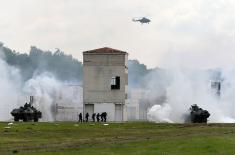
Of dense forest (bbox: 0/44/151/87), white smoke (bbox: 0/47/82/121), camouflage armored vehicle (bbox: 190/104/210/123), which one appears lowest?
camouflage armored vehicle (bbox: 190/104/210/123)

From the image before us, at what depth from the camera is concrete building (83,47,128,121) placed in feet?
336

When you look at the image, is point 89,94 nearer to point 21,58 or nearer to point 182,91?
point 182,91

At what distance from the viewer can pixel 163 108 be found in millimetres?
104250

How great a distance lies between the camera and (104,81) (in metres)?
103

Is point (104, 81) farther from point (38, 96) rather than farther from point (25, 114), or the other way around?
point (38, 96)

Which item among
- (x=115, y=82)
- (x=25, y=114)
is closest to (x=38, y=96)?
(x=25, y=114)

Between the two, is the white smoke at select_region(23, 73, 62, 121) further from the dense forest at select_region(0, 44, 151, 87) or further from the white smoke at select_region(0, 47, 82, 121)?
the dense forest at select_region(0, 44, 151, 87)

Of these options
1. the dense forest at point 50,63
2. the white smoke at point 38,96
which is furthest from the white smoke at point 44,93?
the dense forest at point 50,63

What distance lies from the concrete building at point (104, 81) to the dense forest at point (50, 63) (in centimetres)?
5795

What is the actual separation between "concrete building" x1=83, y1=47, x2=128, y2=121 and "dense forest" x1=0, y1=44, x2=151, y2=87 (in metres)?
58.0

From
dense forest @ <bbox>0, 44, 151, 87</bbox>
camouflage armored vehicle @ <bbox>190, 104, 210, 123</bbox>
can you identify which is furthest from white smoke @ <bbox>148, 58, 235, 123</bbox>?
dense forest @ <bbox>0, 44, 151, 87</bbox>

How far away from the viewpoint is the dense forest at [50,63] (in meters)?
168

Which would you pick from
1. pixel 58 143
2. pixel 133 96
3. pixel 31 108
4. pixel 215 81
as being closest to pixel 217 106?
pixel 215 81

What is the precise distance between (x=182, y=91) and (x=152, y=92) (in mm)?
9506
